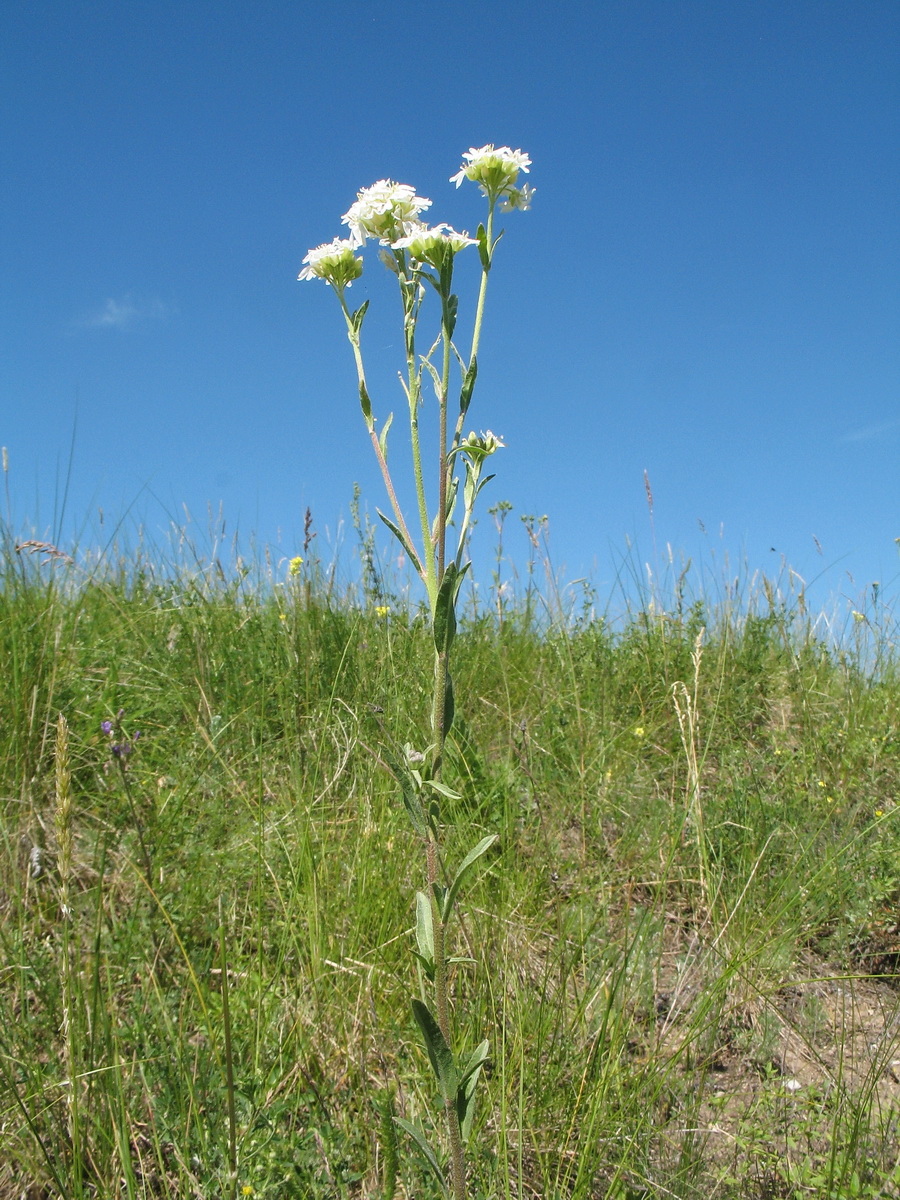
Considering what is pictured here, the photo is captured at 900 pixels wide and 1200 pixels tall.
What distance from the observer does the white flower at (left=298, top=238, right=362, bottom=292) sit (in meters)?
1.42

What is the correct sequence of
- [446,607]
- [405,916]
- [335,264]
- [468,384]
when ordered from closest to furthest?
[446,607]
[468,384]
[335,264]
[405,916]

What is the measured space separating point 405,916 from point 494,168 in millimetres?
1561

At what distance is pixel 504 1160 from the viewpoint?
47.3 inches

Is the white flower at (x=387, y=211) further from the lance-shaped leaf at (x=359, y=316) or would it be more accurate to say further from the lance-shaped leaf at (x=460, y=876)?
the lance-shaped leaf at (x=460, y=876)

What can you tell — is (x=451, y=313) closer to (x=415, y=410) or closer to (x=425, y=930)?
(x=415, y=410)

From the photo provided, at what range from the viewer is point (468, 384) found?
1.28 meters

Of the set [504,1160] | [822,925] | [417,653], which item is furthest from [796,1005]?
[417,653]

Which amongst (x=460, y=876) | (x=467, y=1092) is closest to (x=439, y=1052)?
Answer: (x=467, y=1092)

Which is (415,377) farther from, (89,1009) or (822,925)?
(822,925)

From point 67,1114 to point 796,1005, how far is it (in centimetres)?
160

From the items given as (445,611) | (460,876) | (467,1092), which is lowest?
(467,1092)

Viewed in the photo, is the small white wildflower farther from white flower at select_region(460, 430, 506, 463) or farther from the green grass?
the green grass

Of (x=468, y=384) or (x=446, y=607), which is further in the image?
(x=468, y=384)

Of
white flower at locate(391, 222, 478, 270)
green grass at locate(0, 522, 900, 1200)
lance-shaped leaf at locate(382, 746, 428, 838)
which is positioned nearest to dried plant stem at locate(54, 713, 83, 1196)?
green grass at locate(0, 522, 900, 1200)
